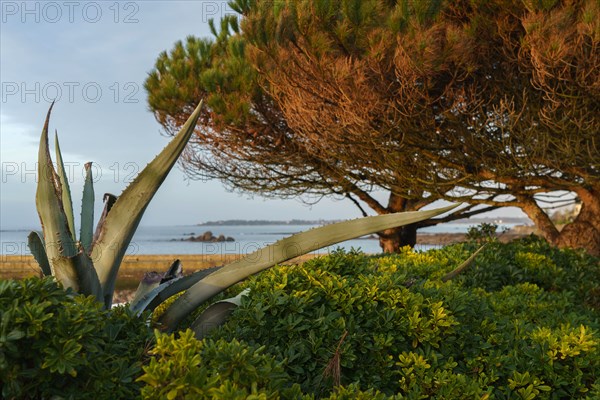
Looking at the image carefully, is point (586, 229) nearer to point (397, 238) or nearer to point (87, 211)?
point (397, 238)

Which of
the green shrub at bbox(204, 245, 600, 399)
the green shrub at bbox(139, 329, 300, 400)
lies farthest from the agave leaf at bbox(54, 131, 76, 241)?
the green shrub at bbox(139, 329, 300, 400)

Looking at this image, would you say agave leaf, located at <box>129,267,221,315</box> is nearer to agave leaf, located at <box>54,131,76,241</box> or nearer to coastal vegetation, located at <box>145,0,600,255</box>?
agave leaf, located at <box>54,131,76,241</box>

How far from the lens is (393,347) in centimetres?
266

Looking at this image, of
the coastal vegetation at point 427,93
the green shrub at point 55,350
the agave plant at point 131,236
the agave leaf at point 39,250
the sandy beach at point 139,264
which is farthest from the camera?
the sandy beach at point 139,264

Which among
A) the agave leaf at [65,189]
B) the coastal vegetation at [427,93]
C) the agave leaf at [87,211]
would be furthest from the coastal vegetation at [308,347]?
the coastal vegetation at [427,93]

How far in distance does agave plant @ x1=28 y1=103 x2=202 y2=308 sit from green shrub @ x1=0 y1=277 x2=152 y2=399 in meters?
0.58

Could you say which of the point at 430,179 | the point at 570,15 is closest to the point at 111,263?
the point at 570,15

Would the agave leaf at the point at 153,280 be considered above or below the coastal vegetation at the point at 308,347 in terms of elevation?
above

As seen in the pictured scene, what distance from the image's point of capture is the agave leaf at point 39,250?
2830 millimetres

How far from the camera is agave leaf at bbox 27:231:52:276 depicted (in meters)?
2.83

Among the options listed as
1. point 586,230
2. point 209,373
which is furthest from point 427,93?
point 209,373

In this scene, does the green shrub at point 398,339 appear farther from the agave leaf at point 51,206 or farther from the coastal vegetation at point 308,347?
the agave leaf at point 51,206

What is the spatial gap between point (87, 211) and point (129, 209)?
0.55 m

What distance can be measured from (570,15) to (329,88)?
3231 mm
